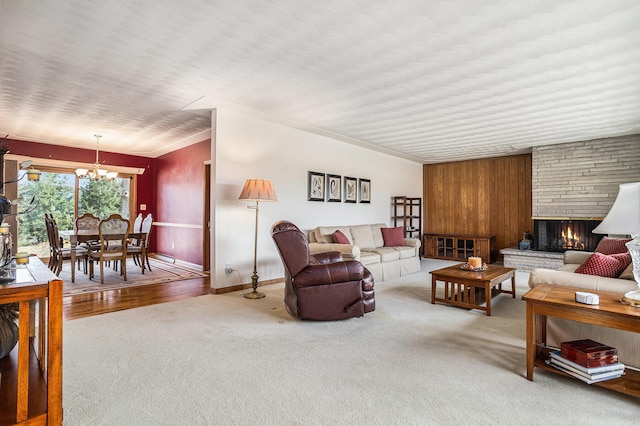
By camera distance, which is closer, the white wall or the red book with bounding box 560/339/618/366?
the red book with bounding box 560/339/618/366

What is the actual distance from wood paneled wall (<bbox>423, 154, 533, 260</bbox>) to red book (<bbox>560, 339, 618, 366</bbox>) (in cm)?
590

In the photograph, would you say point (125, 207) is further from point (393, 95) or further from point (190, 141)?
point (393, 95)

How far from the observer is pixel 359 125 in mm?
5348

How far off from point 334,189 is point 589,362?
4.63m

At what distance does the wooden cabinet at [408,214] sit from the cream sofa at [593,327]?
16.8ft

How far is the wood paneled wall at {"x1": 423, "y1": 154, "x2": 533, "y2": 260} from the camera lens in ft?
24.2

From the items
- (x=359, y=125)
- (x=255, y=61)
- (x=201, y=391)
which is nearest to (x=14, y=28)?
(x=255, y=61)

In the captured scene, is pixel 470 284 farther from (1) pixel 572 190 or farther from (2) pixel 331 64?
(1) pixel 572 190

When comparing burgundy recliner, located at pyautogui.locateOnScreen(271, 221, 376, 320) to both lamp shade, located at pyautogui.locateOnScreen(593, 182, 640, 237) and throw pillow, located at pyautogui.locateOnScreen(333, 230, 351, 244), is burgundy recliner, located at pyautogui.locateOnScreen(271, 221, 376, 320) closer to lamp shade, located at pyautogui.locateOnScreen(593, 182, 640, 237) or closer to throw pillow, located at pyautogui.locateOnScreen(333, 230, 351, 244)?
throw pillow, located at pyautogui.locateOnScreen(333, 230, 351, 244)

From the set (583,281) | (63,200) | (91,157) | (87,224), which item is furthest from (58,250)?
(583,281)

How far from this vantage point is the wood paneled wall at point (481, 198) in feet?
24.2

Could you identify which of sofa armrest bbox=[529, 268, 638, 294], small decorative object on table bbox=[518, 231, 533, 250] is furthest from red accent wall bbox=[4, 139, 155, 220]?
small decorative object on table bbox=[518, 231, 533, 250]

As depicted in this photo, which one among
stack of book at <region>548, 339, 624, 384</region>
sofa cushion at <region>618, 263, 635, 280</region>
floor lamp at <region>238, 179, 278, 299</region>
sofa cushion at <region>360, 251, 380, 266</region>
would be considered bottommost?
stack of book at <region>548, 339, 624, 384</region>

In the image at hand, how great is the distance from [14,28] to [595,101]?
19.7 ft
